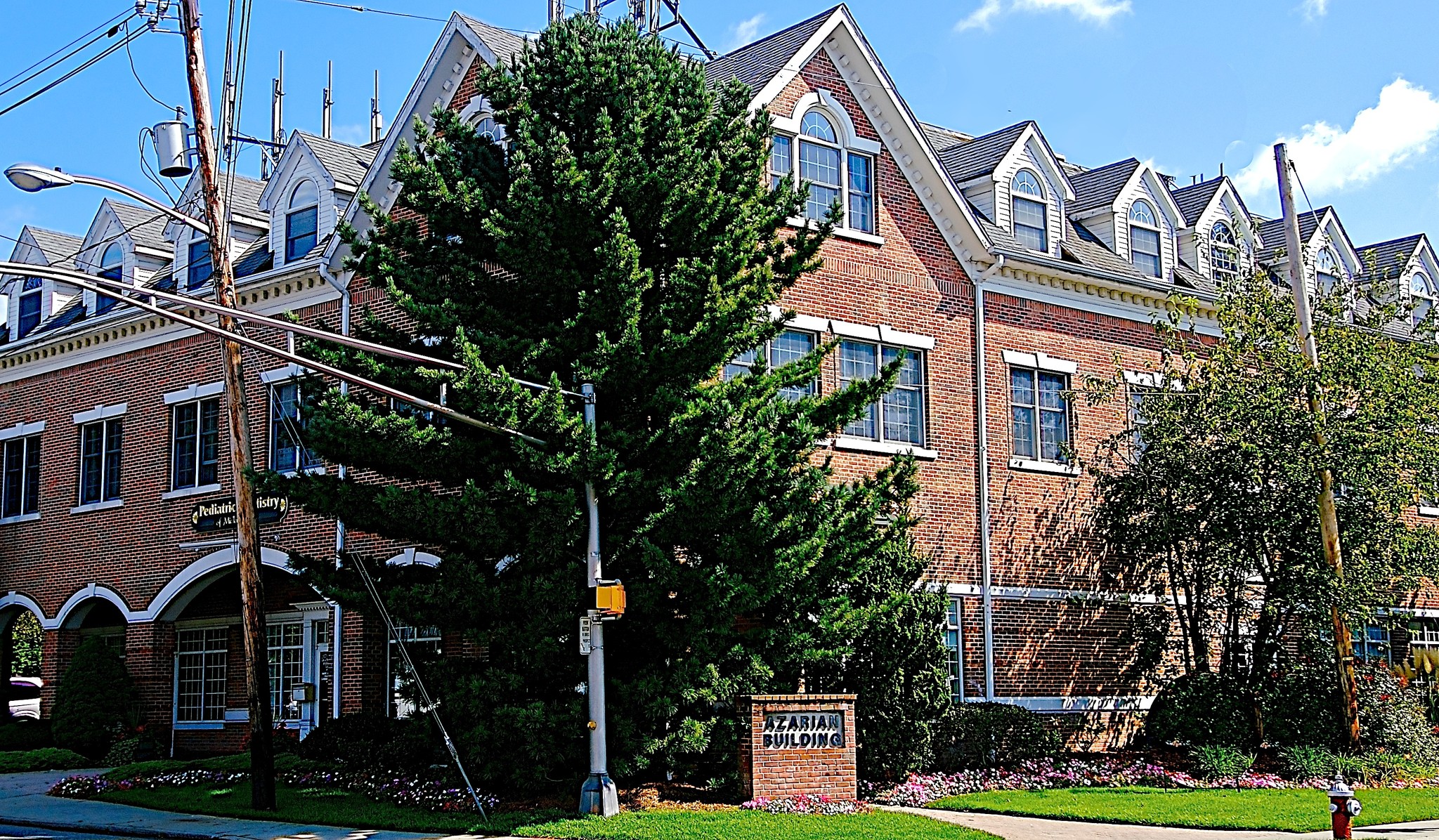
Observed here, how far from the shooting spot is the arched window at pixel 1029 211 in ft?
93.3

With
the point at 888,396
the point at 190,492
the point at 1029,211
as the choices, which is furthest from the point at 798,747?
the point at 190,492

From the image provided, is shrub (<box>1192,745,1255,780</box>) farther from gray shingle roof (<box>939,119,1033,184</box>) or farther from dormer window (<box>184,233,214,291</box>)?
dormer window (<box>184,233,214,291</box>)

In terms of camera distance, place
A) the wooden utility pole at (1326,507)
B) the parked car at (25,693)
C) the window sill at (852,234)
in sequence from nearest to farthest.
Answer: the wooden utility pole at (1326,507) < the window sill at (852,234) < the parked car at (25,693)

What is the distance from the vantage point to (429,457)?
19.4 metres

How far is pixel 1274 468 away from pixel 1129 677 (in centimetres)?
496

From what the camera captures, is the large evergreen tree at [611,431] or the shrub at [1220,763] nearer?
the large evergreen tree at [611,431]

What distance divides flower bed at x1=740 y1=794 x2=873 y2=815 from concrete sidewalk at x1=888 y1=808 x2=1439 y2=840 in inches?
38.3

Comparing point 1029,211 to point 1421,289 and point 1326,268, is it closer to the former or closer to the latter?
point 1326,268

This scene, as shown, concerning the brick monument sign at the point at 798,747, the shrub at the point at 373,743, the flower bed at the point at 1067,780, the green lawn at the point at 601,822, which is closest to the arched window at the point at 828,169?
the brick monument sign at the point at 798,747

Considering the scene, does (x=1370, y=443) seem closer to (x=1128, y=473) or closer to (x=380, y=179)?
(x=1128, y=473)

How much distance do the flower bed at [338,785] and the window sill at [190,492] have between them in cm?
582

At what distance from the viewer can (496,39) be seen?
26422 mm

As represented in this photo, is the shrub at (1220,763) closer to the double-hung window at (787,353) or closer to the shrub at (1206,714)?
the shrub at (1206,714)

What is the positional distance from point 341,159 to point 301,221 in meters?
1.57
